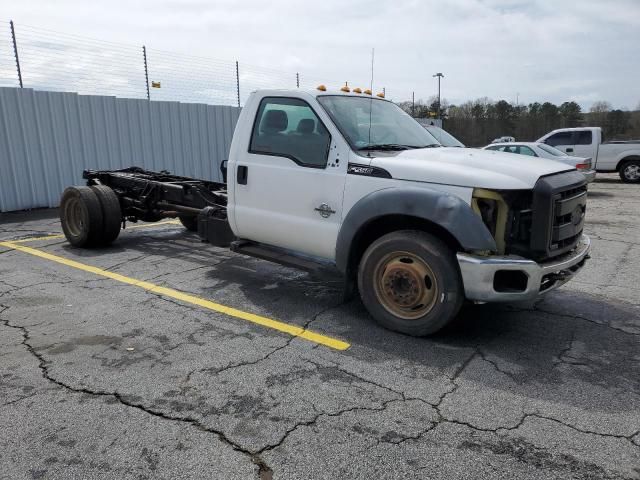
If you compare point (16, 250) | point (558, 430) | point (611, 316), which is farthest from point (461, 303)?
point (16, 250)

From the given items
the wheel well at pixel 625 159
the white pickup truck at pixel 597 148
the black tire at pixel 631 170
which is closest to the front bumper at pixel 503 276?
the white pickup truck at pixel 597 148

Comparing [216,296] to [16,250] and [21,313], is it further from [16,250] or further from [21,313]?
[16,250]

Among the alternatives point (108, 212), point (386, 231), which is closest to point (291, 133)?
point (386, 231)

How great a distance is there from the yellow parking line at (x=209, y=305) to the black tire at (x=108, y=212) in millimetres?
684

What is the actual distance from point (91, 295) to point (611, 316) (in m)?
5.16

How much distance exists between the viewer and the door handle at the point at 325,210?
14.4 ft

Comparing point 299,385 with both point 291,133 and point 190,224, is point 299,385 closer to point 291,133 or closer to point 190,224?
point 291,133

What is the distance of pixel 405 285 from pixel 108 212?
483 cm

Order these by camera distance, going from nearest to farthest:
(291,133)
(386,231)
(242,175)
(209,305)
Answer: (386,231)
(291,133)
(209,305)
(242,175)

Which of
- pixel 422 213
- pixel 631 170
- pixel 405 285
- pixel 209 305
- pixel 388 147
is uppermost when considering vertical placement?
pixel 388 147

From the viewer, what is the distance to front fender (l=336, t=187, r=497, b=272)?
357 cm

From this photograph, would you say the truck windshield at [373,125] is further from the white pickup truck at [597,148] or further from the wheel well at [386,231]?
the white pickup truck at [597,148]

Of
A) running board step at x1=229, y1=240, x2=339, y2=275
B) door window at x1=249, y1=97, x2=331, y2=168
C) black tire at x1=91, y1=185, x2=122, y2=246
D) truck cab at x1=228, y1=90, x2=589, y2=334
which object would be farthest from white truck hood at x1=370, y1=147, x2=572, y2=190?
black tire at x1=91, y1=185, x2=122, y2=246

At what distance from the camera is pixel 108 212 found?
276 inches
